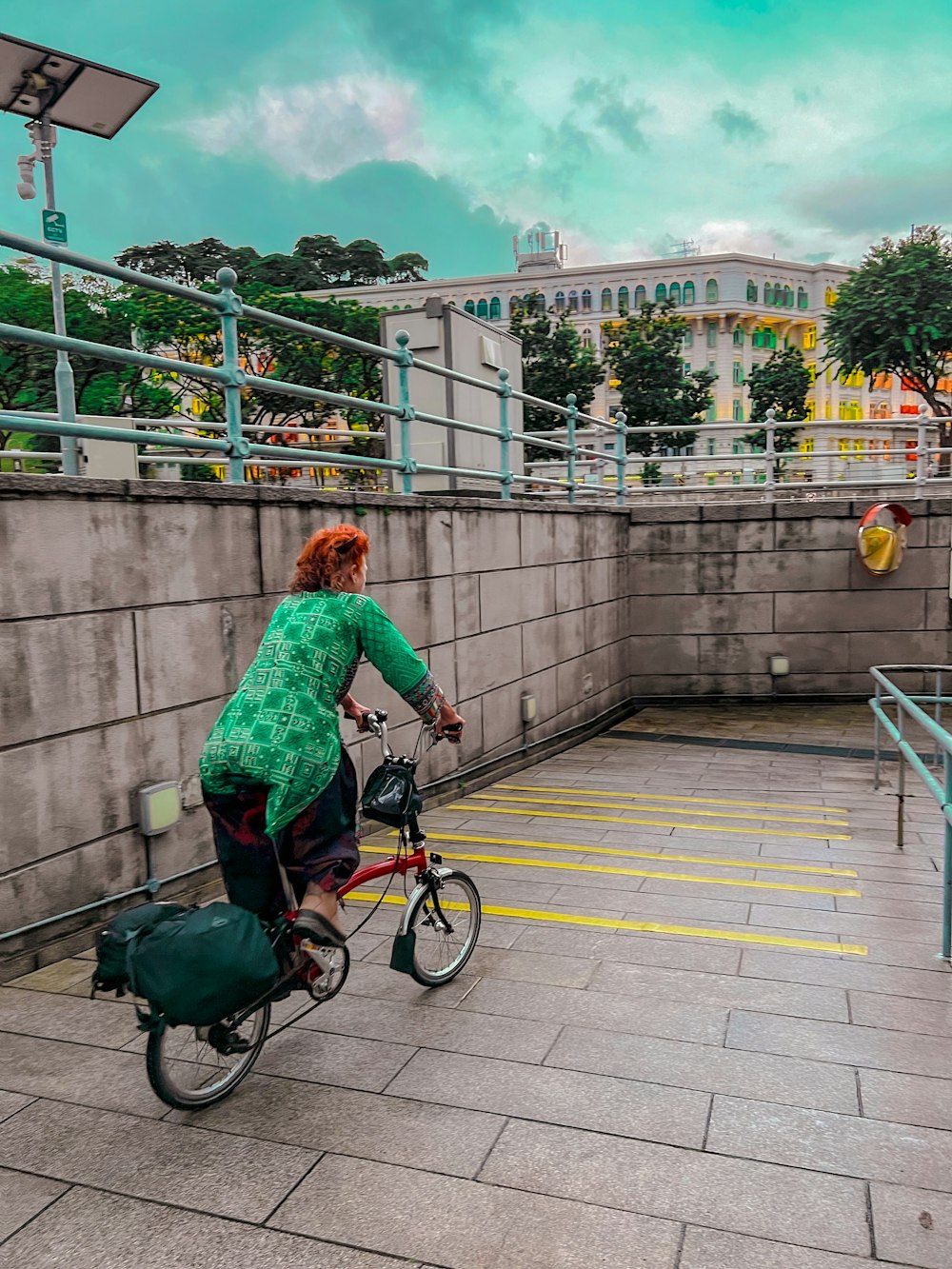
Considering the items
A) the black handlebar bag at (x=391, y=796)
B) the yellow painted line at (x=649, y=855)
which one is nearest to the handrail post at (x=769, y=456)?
the yellow painted line at (x=649, y=855)

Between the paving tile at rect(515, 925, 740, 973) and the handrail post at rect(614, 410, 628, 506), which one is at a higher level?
the handrail post at rect(614, 410, 628, 506)

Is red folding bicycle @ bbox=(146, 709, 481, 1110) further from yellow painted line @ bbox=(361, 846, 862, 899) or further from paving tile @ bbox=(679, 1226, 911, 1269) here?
yellow painted line @ bbox=(361, 846, 862, 899)

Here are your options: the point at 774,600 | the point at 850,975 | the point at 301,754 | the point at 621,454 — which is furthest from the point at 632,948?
the point at 774,600

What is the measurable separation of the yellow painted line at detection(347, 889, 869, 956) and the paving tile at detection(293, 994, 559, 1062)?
517mm

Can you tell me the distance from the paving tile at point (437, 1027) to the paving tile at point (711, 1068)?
0.11m

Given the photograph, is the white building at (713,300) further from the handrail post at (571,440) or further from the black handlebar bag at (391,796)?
the black handlebar bag at (391,796)

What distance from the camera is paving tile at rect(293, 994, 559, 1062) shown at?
3461 mm

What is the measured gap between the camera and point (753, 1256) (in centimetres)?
236

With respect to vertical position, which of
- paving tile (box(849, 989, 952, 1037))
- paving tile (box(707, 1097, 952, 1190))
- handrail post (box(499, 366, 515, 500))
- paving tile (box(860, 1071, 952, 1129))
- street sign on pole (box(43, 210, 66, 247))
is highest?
street sign on pole (box(43, 210, 66, 247))

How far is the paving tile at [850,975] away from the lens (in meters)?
3.99

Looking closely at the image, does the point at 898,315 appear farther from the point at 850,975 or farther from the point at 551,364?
the point at 850,975

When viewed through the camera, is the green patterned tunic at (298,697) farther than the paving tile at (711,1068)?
No

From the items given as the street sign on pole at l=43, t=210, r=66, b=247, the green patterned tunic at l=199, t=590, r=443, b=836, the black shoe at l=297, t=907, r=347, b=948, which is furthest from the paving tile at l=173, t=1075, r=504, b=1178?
the street sign on pole at l=43, t=210, r=66, b=247

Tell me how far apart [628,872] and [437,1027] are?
227 cm
